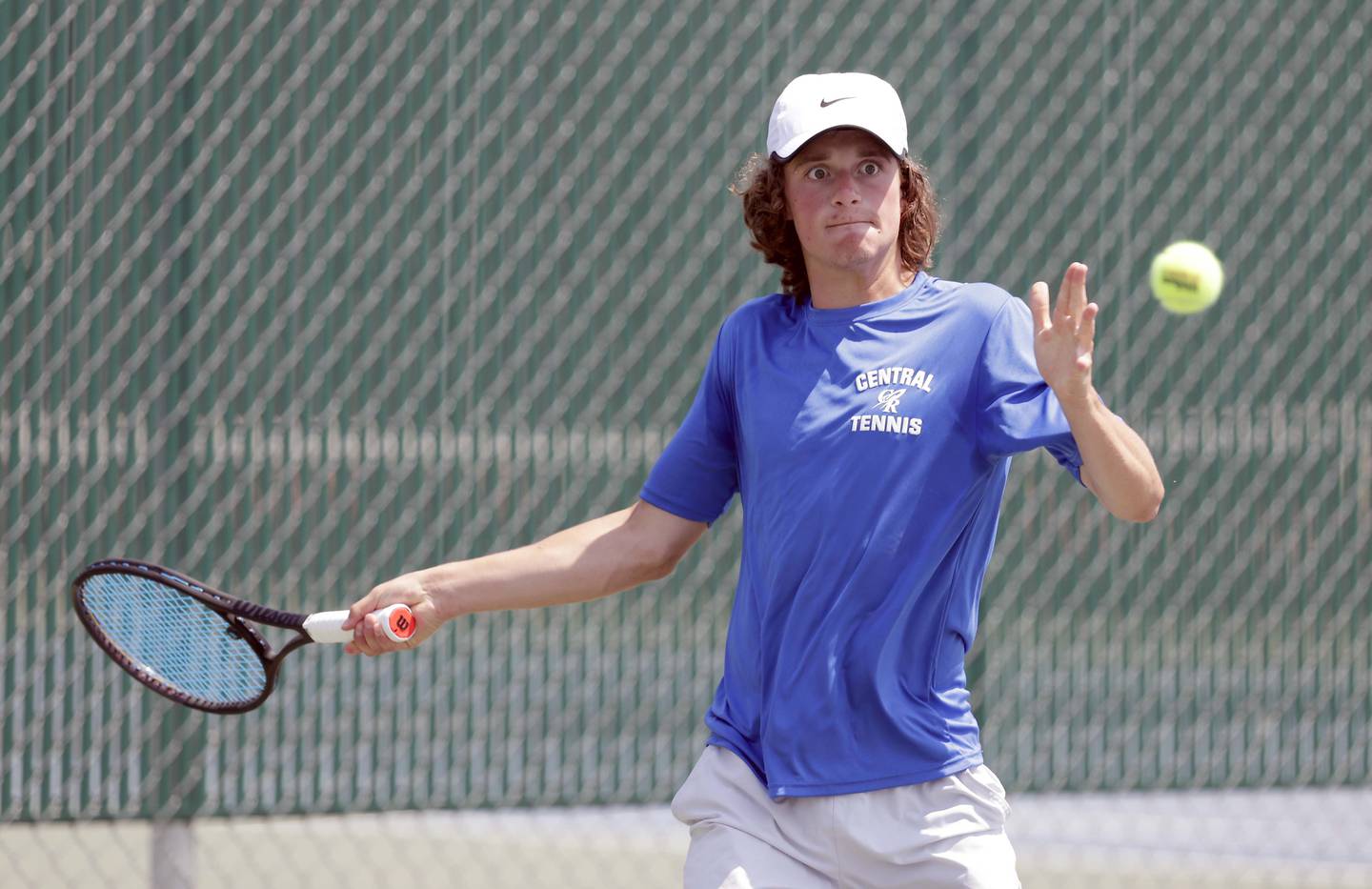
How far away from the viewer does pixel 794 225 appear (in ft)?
9.08

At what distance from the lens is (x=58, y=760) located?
4.06 metres

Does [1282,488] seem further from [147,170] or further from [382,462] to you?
[147,170]

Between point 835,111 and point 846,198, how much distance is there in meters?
0.13

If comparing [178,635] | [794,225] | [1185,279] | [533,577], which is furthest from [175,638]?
[1185,279]

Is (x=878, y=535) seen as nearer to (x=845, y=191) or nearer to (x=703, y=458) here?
(x=703, y=458)

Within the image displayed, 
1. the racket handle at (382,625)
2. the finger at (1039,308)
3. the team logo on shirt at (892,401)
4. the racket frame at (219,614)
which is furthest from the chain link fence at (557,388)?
the finger at (1039,308)

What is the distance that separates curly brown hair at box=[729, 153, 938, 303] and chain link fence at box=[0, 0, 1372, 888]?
1.68m

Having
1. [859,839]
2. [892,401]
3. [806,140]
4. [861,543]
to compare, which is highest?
[806,140]

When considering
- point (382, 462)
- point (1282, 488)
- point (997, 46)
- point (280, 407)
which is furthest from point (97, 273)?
point (1282, 488)

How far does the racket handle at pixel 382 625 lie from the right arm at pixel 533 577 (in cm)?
1

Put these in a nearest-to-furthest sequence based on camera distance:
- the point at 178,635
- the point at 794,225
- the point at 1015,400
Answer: the point at 1015,400
the point at 794,225
the point at 178,635

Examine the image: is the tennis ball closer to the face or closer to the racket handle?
the face

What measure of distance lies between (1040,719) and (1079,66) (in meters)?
1.83

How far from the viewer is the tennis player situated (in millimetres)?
2426
